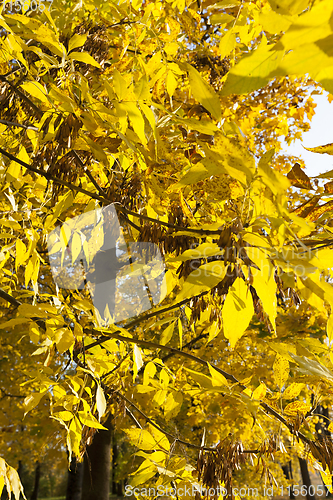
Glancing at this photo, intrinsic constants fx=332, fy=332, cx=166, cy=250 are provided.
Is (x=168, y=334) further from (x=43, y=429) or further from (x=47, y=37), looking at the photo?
(x=43, y=429)

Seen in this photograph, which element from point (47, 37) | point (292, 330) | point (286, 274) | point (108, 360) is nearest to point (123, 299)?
point (292, 330)

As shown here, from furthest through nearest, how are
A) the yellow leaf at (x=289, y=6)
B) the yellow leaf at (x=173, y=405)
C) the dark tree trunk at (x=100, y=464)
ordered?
1. the dark tree trunk at (x=100, y=464)
2. the yellow leaf at (x=173, y=405)
3. the yellow leaf at (x=289, y=6)

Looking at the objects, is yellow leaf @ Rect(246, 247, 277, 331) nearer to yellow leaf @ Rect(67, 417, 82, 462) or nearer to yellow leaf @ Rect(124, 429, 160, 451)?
yellow leaf @ Rect(124, 429, 160, 451)

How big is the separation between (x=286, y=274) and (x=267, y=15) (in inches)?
13.7

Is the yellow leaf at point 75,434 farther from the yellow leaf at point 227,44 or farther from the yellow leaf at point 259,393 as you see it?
the yellow leaf at point 227,44

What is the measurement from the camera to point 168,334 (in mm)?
1449

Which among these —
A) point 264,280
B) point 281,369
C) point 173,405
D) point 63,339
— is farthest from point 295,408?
point 63,339

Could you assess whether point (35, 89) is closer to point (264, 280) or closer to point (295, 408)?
point (264, 280)

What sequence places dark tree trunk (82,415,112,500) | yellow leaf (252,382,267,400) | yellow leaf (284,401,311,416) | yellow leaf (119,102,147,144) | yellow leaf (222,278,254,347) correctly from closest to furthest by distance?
yellow leaf (222,278,254,347) < yellow leaf (119,102,147,144) < yellow leaf (252,382,267,400) < yellow leaf (284,401,311,416) < dark tree trunk (82,415,112,500)

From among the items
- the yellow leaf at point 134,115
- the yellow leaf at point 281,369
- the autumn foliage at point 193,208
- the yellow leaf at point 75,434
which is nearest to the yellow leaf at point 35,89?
the autumn foliage at point 193,208

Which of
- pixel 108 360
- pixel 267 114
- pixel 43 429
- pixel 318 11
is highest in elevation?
pixel 267 114

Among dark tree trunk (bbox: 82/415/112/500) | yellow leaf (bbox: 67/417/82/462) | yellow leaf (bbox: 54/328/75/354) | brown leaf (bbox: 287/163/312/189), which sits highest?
brown leaf (bbox: 287/163/312/189)

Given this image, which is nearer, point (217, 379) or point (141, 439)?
point (217, 379)

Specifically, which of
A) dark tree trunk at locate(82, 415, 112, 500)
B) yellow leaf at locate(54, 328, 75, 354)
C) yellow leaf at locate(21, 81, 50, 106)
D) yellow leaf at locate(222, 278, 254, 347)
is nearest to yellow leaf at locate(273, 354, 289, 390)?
yellow leaf at locate(222, 278, 254, 347)
